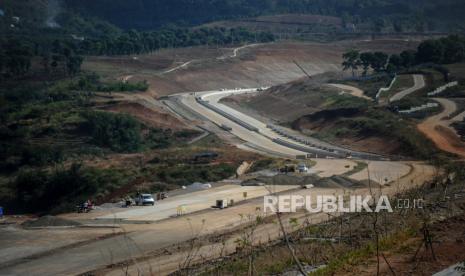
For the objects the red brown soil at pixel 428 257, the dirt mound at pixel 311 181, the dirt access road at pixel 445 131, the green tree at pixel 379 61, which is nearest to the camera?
the red brown soil at pixel 428 257

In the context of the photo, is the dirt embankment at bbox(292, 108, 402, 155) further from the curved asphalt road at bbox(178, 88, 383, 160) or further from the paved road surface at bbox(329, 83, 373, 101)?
the paved road surface at bbox(329, 83, 373, 101)

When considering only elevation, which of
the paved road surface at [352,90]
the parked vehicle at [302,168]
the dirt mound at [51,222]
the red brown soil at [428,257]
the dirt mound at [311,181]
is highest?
the red brown soil at [428,257]

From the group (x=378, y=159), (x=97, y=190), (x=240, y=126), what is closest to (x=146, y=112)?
(x=240, y=126)

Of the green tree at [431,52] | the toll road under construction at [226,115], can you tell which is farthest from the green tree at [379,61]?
the toll road under construction at [226,115]

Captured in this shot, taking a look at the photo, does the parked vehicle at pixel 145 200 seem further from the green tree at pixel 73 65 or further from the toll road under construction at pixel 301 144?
the green tree at pixel 73 65

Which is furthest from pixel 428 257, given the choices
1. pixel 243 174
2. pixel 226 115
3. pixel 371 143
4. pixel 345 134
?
pixel 226 115

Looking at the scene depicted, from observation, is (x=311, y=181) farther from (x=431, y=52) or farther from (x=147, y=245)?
(x=431, y=52)

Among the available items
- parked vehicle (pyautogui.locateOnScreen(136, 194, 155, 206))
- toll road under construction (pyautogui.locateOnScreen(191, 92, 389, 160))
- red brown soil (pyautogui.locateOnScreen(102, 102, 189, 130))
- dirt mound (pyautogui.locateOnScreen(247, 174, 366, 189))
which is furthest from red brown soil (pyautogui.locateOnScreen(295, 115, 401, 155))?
parked vehicle (pyautogui.locateOnScreen(136, 194, 155, 206))

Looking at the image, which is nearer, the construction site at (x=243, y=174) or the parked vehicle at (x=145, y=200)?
the construction site at (x=243, y=174)
